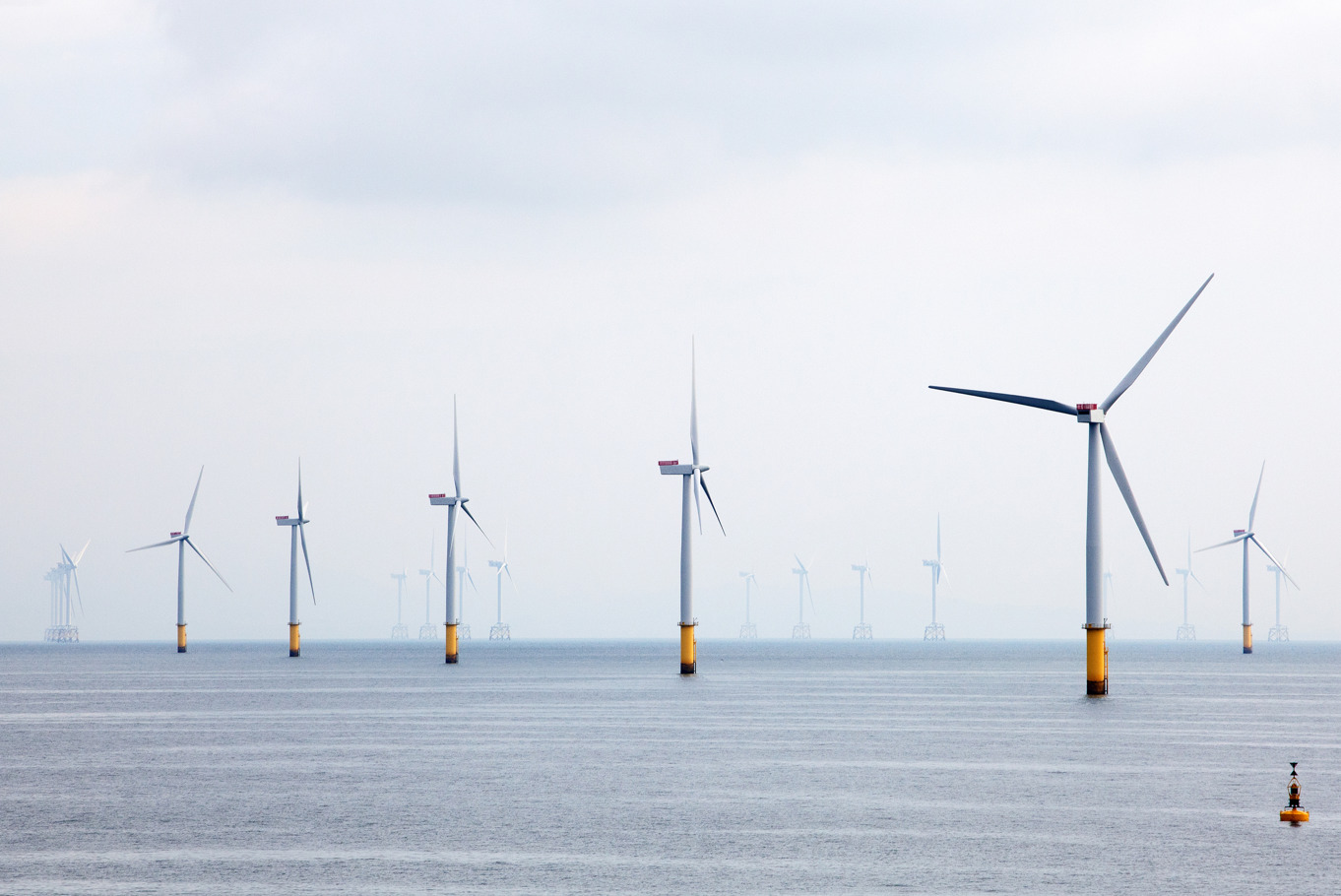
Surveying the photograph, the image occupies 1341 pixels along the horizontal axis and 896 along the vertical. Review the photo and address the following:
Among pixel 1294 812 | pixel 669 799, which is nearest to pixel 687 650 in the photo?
pixel 669 799

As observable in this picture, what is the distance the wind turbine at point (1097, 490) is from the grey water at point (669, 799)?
5.05m

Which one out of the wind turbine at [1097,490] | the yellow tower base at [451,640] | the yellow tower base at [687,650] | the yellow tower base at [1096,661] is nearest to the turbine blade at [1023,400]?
the wind turbine at [1097,490]

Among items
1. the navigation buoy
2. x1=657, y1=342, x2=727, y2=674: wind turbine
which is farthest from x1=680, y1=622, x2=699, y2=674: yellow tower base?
the navigation buoy

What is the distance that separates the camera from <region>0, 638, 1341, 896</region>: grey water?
33.8m

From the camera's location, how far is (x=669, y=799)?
4712 centimetres

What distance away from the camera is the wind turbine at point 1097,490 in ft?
274

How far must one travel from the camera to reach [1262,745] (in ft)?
223

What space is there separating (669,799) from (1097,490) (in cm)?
4726

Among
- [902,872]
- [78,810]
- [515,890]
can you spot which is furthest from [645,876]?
[78,810]

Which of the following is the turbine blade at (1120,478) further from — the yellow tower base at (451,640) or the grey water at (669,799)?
the yellow tower base at (451,640)

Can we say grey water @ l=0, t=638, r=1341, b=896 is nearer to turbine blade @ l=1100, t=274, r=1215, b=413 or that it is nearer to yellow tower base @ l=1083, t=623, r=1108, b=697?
yellow tower base @ l=1083, t=623, r=1108, b=697

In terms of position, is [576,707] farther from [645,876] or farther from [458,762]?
[645,876]

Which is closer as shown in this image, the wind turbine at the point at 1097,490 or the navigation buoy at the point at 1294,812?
the navigation buoy at the point at 1294,812

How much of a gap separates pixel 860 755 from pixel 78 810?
102 feet
